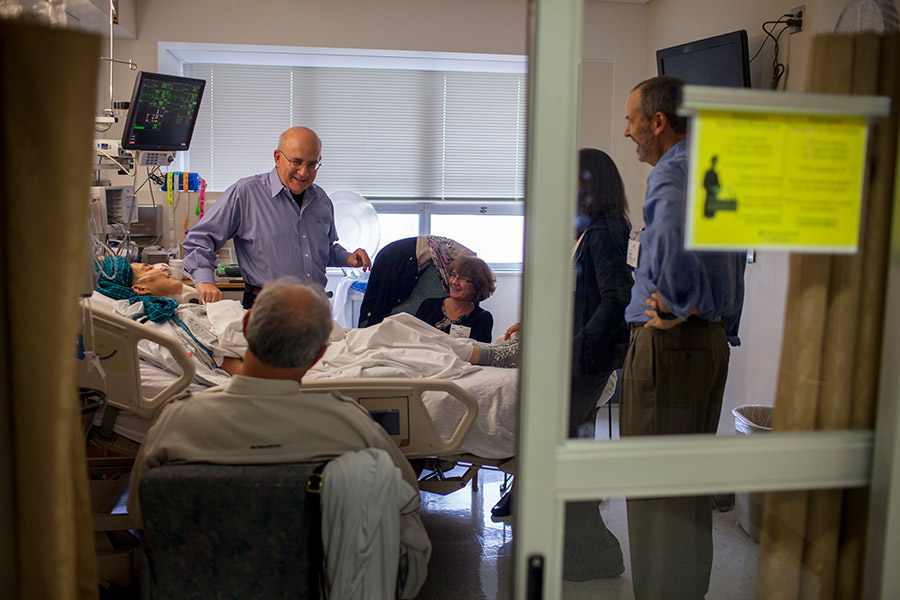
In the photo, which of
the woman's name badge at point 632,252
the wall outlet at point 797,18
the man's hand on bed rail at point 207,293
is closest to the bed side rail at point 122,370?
the man's hand on bed rail at point 207,293

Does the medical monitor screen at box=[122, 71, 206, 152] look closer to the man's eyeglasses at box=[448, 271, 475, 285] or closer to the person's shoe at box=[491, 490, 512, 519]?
the man's eyeglasses at box=[448, 271, 475, 285]

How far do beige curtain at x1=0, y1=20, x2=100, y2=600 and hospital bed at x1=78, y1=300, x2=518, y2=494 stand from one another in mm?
868

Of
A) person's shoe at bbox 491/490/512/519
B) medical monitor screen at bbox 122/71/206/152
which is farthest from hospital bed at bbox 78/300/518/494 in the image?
medical monitor screen at bbox 122/71/206/152

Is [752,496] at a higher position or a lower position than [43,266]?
lower

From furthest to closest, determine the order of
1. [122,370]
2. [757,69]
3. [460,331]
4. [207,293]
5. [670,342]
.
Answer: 1. [460,331]
2. [207,293]
3. [122,370]
4. [670,342]
5. [757,69]

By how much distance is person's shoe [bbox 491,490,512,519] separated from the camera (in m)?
3.09

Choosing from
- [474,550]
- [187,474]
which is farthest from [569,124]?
[474,550]

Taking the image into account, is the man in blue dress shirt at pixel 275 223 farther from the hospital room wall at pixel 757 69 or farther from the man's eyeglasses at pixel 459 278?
the hospital room wall at pixel 757 69

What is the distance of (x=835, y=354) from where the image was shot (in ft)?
4.42

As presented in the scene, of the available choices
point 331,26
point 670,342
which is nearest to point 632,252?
point 670,342

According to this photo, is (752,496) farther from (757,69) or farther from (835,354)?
(757,69)

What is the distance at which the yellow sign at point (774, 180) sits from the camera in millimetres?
1144

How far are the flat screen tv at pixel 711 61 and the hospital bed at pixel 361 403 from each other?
105 centimetres

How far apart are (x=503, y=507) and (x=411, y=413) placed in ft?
3.72
